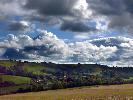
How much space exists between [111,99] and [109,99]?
59 cm

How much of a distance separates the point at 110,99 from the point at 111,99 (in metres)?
0.28

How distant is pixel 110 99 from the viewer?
282 ft

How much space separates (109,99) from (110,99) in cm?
31

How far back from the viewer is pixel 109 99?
3391 inches

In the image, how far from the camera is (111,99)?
3378 inches
